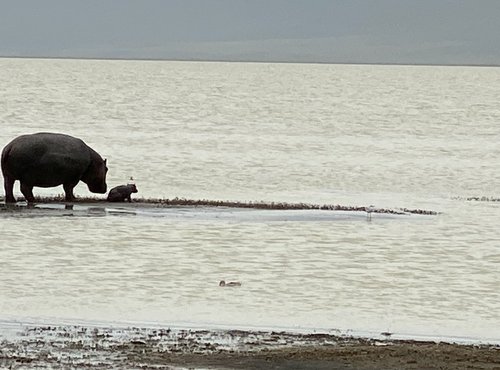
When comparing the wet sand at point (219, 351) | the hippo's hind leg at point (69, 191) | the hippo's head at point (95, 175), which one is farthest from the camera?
the hippo's head at point (95, 175)

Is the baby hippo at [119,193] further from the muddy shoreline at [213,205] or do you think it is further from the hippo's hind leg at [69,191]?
the hippo's hind leg at [69,191]

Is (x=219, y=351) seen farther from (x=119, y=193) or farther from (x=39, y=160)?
(x=119, y=193)

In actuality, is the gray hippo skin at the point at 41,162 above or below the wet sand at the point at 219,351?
above

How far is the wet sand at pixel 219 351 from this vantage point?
16.0 metres

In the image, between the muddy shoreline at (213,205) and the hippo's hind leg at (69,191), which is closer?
the hippo's hind leg at (69,191)

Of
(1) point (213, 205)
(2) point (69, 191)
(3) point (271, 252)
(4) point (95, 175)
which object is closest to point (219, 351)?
(3) point (271, 252)

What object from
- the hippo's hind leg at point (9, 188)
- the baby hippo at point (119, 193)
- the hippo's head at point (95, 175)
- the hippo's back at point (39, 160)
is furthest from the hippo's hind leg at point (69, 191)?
the hippo's hind leg at point (9, 188)

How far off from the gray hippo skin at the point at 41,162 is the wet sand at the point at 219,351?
544 inches

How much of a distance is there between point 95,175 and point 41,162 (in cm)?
225

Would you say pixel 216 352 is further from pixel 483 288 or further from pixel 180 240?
pixel 180 240

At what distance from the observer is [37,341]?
17.1 m

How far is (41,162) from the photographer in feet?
104

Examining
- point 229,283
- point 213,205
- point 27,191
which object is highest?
point 27,191

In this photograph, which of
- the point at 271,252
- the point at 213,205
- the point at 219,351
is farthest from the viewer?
the point at 213,205
